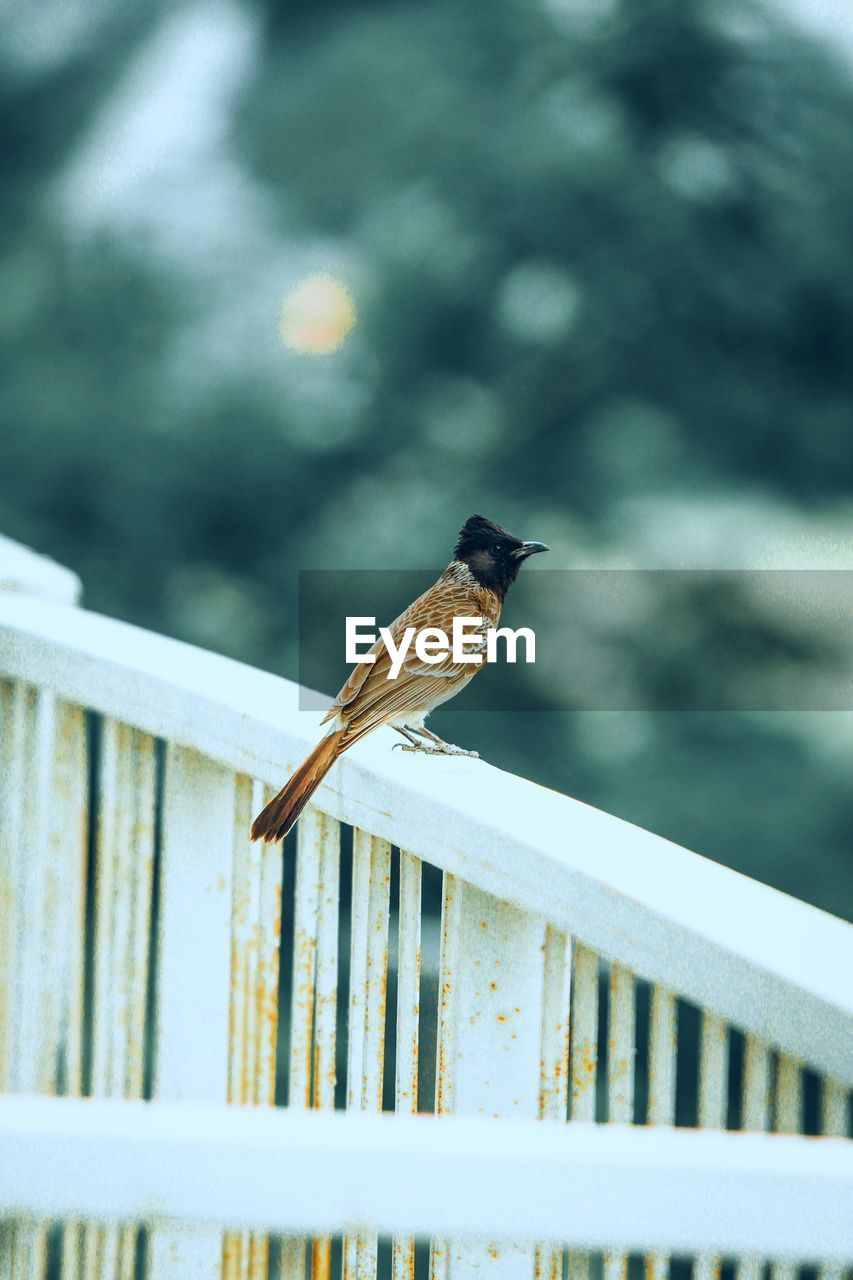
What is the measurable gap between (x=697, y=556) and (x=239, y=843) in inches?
163

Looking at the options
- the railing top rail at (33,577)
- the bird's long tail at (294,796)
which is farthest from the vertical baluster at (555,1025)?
the railing top rail at (33,577)

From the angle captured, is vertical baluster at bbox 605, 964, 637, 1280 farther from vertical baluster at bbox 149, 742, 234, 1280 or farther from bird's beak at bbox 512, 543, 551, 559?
bird's beak at bbox 512, 543, 551, 559

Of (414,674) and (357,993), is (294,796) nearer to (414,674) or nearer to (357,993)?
(357,993)

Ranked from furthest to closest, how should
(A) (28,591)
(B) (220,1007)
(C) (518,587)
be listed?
1. (C) (518,587)
2. (A) (28,591)
3. (B) (220,1007)

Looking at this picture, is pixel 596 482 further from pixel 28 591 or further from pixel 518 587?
pixel 28 591

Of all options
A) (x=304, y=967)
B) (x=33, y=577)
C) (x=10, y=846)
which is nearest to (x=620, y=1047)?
(x=304, y=967)

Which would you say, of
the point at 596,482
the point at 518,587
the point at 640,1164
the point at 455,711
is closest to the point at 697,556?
the point at 596,482

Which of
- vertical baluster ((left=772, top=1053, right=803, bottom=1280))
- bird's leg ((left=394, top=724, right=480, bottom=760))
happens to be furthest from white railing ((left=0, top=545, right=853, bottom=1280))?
bird's leg ((left=394, top=724, right=480, bottom=760))

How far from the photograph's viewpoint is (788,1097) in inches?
28.4

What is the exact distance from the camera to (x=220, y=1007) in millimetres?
1199

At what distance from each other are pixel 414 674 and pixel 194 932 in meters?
0.68

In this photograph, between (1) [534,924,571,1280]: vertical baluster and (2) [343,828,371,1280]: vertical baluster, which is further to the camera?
(2) [343,828,371,1280]: vertical baluster

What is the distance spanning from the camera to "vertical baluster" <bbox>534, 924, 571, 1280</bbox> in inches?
35.7

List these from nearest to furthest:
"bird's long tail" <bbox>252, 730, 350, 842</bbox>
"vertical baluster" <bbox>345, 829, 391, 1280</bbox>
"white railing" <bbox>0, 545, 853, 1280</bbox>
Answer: "white railing" <bbox>0, 545, 853, 1280</bbox> < "vertical baluster" <bbox>345, 829, 391, 1280</bbox> < "bird's long tail" <bbox>252, 730, 350, 842</bbox>
